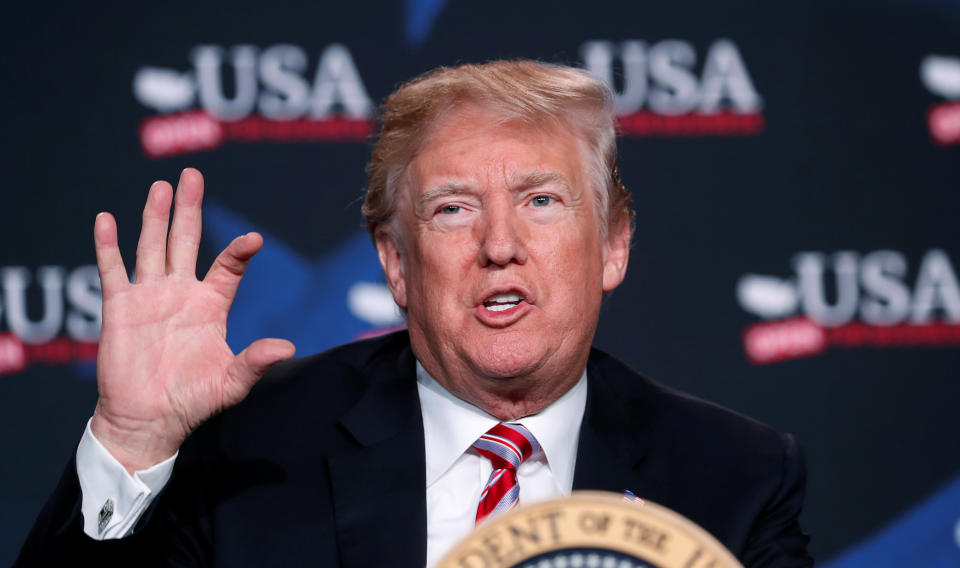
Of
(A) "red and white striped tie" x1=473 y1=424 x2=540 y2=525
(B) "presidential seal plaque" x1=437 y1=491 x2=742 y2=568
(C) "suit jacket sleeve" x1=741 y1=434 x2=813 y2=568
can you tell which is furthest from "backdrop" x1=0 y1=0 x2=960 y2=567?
(B) "presidential seal plaque" x1=437 y1=491 x2=742 y2=568

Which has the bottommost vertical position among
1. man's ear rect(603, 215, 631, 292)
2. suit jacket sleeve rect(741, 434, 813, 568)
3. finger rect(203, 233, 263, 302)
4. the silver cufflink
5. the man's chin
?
suit jacket sleeve rect(741, 434, 813, 568)

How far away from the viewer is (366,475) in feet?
5.51

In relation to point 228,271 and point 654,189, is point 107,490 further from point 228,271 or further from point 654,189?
point 654,189

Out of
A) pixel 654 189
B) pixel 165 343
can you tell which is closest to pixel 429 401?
pixel 165 343

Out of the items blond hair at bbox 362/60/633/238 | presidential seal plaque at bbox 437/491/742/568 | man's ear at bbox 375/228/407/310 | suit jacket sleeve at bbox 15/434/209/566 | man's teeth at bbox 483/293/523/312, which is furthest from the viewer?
man's ear at bbox 375/228/407/310

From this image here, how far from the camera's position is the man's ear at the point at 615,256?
6.29 ft

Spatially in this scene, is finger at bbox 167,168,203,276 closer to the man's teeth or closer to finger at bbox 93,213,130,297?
finger at bbox 93,213,130,297

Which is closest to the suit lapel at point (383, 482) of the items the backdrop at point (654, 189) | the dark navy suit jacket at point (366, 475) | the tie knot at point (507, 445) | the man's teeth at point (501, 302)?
the dark navy suit jacket at point (366, 475)

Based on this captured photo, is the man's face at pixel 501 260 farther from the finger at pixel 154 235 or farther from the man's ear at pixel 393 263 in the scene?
the finger at pixel 154 235

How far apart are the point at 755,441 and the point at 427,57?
4.79 feet

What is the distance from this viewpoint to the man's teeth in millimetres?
1667

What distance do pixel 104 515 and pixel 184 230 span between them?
43cm

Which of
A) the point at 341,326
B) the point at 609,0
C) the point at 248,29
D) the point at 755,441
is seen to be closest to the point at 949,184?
the point at 609,0

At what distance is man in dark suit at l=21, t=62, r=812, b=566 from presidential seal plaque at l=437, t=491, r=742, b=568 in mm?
571
